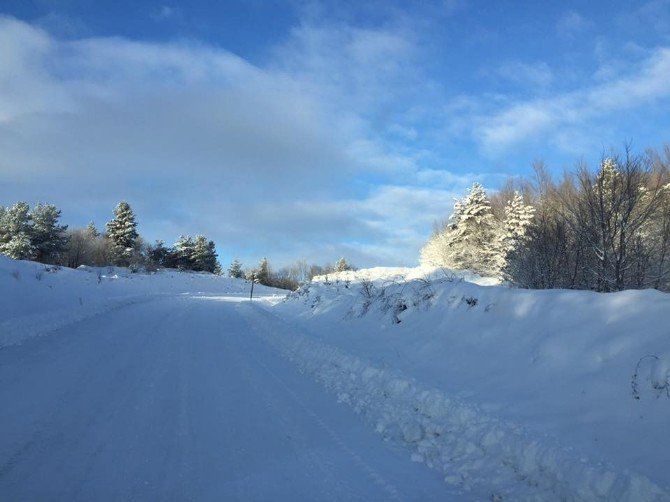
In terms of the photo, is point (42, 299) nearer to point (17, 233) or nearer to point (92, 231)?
point (17, 233)

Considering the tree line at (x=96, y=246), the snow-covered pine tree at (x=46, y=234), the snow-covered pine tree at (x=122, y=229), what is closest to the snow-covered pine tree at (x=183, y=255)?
the tree line at (x=96, y=246)

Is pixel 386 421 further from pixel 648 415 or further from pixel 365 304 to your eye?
pixel 365 304

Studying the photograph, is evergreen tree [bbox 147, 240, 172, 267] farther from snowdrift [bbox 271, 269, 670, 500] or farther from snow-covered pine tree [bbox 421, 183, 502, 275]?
snowdrift [bbox 271, 269, 670, 500]

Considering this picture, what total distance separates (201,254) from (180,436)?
75644mm

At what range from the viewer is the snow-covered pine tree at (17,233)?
159 feet

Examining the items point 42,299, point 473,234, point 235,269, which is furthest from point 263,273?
point 42,299

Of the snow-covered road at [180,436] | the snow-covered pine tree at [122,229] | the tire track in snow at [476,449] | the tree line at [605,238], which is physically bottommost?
the snow-covered road at [180,436]

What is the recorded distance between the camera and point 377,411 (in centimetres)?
639

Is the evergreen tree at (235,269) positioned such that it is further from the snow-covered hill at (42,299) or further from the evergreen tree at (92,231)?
the snow-covered hill at (42,299)

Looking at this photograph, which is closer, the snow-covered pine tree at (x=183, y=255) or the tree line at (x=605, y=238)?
the tree line at (x=605, y=238)

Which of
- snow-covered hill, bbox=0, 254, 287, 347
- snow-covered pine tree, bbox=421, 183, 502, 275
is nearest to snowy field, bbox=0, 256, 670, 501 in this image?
snow-covered hill, bbox=0, 254, 287, 347

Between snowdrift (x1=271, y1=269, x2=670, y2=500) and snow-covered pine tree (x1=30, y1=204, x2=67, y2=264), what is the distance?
52.5m

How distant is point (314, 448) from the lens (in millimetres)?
4977

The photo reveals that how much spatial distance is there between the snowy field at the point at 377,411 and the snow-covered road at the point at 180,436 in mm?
24
